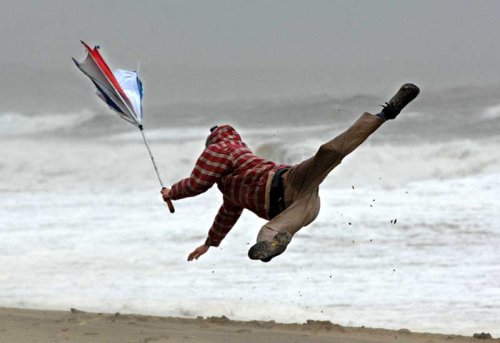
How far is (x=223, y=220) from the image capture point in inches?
266

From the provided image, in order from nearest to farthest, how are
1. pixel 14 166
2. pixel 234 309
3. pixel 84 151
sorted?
1. pixel 234 309
2. pixel 14 166
3. pixel 84 151

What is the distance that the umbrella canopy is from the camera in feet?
21.5

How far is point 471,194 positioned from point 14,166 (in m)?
12.1

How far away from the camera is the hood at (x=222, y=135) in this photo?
6.43m

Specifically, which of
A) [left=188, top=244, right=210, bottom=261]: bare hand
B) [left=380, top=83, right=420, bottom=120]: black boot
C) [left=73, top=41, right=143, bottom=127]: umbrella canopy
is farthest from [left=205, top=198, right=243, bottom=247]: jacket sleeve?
[left=380, top=83, right=420, bottom=120]: black boot

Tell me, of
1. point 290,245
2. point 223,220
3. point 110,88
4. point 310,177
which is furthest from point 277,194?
point 290,245

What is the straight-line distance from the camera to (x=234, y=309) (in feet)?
30.8

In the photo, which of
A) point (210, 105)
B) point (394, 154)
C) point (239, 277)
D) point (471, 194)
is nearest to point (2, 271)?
point (239, 277)

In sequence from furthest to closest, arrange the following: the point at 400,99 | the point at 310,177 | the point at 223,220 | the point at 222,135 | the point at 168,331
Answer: the point at 168,331 → the point at 223,220 → the point at 222,135 → the point at 310,177 → the point at 400,99

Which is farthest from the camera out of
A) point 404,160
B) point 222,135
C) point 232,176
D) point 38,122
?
point 38,122

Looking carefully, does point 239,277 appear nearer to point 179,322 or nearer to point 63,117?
point 179,322

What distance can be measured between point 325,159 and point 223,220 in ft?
3.05

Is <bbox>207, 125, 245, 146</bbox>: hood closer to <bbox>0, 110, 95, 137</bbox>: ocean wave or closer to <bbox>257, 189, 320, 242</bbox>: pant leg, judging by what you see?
<bbox>257, 189, 320, 242</bbox>: pant leg

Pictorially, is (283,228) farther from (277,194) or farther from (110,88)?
(110,88)
